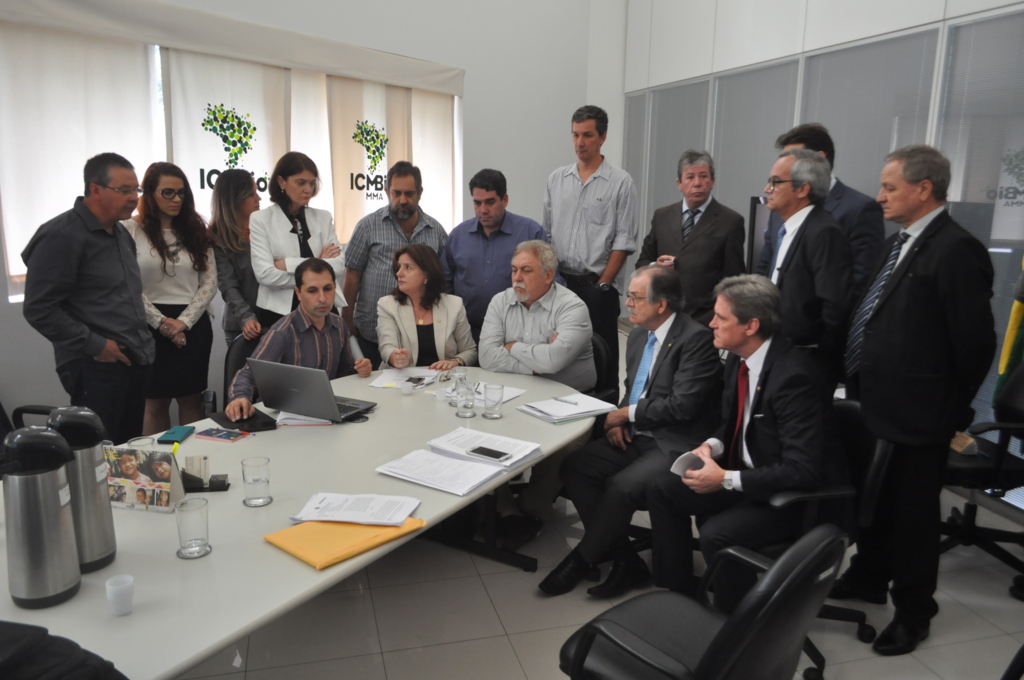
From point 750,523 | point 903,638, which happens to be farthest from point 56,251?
point 903,638

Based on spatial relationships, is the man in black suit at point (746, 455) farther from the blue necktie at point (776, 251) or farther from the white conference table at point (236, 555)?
the blue necktie at point (776, 251)

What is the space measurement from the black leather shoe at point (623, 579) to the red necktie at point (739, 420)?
0.64m

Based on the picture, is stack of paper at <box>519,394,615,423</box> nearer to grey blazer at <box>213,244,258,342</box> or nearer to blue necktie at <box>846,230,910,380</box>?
blue necktie at <box>846,230,910,380</box>

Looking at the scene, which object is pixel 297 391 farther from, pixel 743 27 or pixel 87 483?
pixel 743 27

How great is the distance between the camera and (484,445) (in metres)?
2.35

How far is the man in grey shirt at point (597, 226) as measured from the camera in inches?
159

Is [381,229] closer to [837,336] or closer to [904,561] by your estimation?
[837,336]

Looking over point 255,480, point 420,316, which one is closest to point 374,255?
point 420,316

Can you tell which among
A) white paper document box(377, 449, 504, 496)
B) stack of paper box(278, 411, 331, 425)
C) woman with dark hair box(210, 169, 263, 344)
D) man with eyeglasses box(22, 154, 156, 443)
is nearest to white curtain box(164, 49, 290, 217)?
woman with dark hair box(210, 169, 263, 344)

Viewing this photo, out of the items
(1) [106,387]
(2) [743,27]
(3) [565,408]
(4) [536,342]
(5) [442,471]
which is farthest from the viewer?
(2) [743,27]

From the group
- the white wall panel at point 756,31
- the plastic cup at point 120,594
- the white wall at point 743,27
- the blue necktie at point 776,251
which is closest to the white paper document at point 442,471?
the plastic cup at point 120,594

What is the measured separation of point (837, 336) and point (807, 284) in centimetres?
25

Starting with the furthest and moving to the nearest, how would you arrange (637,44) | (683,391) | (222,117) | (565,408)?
(637,44)
(222,117)
(565,408)
(683,391)

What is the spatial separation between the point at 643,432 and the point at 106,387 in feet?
7.82
